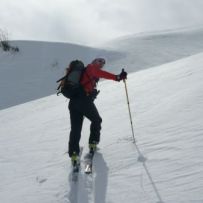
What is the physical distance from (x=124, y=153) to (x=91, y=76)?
1284 mm

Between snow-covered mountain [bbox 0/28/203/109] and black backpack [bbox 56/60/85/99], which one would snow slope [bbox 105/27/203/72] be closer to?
snow-covered mountain [bbox 0/28/203/109]

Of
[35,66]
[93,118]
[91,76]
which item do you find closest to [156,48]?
[35,66]

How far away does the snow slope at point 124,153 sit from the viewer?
20.7 ft

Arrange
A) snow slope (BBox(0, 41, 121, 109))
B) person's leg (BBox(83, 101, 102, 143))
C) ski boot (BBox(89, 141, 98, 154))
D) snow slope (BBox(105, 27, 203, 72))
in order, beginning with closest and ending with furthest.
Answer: person's leg (BBox(83, 101, 102, 143)) → ski boot (BBox(89, 141, 98, 154)) → snow slope (BBox(0, 41, 121, 109)) → snow slope (BBox(105, 27, 203, 72))

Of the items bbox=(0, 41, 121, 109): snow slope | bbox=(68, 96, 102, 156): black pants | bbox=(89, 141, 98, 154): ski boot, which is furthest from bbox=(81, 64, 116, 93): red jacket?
bbox=(0, 41, 121, 109): snow slope

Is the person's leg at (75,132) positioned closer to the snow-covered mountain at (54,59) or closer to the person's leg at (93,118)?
the person's leg at (93,118)

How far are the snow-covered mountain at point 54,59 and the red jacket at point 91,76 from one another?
42.8 ft

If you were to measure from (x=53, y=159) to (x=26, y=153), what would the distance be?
1021mm

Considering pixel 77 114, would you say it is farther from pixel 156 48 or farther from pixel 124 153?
pixel 156 48

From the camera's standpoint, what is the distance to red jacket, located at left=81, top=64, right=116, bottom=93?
7.71 meters

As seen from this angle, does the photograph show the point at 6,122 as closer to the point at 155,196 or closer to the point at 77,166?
the point at 77,166

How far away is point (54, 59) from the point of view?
80.1 feet

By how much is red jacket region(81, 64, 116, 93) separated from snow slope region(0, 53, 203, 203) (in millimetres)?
1110

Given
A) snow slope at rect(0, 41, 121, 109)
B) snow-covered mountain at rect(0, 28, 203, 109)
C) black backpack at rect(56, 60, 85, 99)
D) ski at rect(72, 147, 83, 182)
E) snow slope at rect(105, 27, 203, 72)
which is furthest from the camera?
snow slope at rect(105, 27, 203, 72)
